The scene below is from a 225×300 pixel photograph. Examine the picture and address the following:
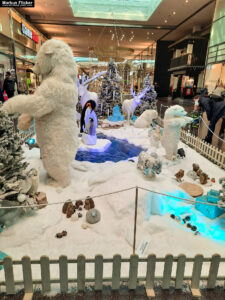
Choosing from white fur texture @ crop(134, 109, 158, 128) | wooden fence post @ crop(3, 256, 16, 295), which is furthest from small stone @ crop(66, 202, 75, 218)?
white fur texture @ crop(134, 109, 158, 128)

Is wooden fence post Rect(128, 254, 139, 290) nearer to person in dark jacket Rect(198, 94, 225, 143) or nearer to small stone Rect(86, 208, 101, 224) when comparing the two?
small stone Rect(86, 208, 101, 224)

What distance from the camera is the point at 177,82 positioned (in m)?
15.1

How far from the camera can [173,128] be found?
165 inches

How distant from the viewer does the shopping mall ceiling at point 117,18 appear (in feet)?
32.3

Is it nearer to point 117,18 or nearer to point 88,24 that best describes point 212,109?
point 117,18

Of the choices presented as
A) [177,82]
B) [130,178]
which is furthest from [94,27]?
[130,178]

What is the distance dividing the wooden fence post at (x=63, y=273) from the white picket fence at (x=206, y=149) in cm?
345

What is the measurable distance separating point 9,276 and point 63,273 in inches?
14.3

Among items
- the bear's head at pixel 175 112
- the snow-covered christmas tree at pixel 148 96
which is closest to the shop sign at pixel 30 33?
the snow-covered christmas tree at pixel 148 96

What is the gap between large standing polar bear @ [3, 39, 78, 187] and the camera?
8.84ft

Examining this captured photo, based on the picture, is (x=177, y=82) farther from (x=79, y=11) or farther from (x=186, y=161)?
(x=186, y=161)

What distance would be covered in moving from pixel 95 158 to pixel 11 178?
2295 millimetres

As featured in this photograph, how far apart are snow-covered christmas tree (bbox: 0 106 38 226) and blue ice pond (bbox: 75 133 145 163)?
2018 millimetres

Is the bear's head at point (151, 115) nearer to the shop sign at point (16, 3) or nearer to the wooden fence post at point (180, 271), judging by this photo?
the shop sign at point (16, 3)
